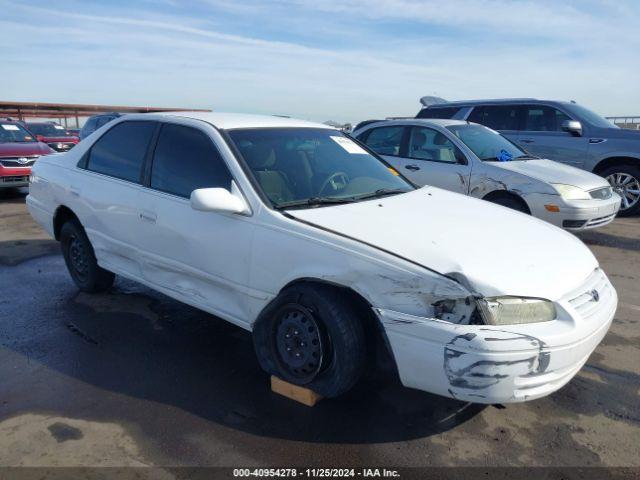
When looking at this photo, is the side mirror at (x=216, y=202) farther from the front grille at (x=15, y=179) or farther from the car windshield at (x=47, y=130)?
the car windshield at (x=47, y=130)

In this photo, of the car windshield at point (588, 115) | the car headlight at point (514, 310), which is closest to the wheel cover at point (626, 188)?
the car windshield at point (588, 115)

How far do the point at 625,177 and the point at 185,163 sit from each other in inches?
304

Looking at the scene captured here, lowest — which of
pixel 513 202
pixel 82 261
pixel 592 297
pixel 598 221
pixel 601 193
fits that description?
pixel 82 261

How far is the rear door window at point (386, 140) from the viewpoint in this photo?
7.38 meters

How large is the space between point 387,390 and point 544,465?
0.96 m

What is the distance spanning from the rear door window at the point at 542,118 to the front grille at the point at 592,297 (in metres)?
6.72

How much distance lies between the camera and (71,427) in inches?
111

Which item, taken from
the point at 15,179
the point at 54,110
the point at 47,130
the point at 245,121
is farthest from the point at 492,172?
the point at 54,110

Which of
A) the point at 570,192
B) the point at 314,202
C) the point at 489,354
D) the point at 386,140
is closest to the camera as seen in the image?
the point at 489,354

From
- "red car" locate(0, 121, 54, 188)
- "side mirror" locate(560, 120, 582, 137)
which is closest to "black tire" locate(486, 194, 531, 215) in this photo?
"side mirror" locate(560, 120, 582, 137)

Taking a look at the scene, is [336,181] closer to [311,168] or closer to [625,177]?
[311,168]

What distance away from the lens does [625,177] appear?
8.65m

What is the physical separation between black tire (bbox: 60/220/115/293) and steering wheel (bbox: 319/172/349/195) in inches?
88.3

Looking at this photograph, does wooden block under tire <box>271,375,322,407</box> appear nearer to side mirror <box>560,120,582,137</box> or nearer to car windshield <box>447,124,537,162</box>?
car windshield <box>447,124,537,162</box>
